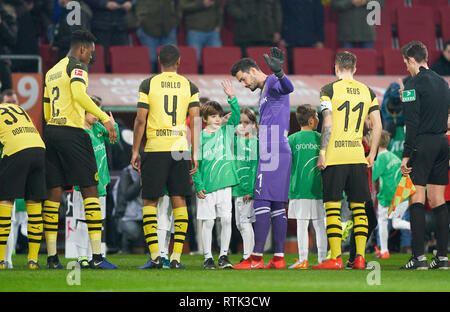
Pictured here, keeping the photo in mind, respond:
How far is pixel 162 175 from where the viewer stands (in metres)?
8.12

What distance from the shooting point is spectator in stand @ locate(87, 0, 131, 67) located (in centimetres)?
1448

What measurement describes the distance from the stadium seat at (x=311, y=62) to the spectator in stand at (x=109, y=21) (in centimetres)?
303

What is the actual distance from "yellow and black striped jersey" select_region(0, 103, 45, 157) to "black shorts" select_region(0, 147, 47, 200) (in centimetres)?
6

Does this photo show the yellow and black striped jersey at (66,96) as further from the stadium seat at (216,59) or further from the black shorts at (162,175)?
the stadium seat at (216,59)

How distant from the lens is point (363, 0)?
15.8 meters

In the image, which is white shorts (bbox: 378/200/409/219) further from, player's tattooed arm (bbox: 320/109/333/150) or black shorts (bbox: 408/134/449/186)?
player's tattooed arm (bbox: 320/109/333/150)

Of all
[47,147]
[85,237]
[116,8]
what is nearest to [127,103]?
[116,8]

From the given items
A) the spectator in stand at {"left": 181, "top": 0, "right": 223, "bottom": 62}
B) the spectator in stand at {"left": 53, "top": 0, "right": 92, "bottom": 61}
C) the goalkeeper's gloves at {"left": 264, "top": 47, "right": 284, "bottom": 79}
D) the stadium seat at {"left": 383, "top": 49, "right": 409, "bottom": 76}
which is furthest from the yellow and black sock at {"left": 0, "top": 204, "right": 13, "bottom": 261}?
the stadium seat at {"left": 383, "top": 49, "right": 409, "bottom": 76}

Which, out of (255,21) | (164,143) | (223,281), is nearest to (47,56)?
(255,21)

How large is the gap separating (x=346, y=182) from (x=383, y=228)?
3.47 meters

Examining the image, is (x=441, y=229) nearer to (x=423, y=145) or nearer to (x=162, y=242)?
(x=423, y=145)

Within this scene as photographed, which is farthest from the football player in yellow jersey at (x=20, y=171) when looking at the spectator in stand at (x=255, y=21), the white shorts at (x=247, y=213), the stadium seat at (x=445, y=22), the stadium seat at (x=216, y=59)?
the stadium seat at (x=445, y=22)

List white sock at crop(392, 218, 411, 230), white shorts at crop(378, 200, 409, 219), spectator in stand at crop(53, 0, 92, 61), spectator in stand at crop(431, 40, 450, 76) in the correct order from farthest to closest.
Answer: spectator in stand at crop(431, 40, 450, 76), spectator in stand at crop(53, 0, 92, 61), white sock at crop(392, 218, 411, 230), white shorts at crop(378, 200, 409, 219)

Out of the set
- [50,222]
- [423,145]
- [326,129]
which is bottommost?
[50,222]
